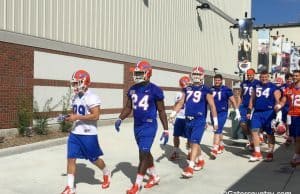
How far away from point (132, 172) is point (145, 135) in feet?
5.79

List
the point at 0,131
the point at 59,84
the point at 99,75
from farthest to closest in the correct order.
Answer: the point at 99,75, the point at 59,84, the point at 0,131

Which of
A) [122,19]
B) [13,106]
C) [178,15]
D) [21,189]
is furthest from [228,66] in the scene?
[21,189]

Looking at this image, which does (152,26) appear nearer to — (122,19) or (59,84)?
(122,19)

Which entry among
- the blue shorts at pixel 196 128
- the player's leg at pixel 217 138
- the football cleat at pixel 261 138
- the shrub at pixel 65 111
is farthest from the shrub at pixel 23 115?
the football cleat at pixel 261 138

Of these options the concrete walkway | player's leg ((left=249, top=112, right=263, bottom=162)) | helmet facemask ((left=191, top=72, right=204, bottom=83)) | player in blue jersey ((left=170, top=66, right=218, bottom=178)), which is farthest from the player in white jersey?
player's leg ((left=249, top=112, right=263, bottom=162))

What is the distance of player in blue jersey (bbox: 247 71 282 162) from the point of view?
1060cm

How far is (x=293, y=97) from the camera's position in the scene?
10.0m

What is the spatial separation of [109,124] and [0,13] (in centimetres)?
700

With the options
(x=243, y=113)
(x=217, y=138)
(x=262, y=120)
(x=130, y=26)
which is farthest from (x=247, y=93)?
(x=130, y=26)

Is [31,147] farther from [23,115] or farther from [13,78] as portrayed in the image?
[13,78]

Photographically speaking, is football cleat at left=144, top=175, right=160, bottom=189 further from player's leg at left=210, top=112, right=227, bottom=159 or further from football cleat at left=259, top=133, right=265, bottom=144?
football cleat at left=259, top=133, right=265, bottom=144

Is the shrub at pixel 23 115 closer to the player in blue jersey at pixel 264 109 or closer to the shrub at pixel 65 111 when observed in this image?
the shrub at pixel 65 111

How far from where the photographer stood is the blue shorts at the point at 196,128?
8984 millimetres

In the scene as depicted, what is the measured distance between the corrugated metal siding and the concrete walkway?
3973mm
